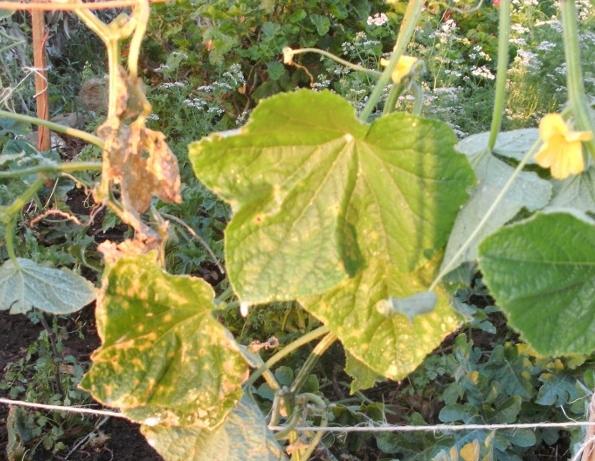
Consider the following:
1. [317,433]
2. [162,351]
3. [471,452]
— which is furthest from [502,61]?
[471,452]

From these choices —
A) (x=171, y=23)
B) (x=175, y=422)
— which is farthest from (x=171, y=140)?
(x=175, y=422)

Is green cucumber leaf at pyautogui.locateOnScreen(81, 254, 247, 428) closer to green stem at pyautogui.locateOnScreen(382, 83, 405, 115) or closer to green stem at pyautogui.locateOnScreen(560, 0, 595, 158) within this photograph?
green stem at pyautogui.locateOnScreen(382, 83, 405, 115)

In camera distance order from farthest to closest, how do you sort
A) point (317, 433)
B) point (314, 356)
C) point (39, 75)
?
point (39, 75) < point (317, 433) < point (314, 356)

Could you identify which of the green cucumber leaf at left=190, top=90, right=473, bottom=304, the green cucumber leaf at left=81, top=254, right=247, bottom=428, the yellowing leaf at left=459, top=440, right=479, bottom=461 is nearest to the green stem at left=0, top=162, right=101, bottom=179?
the green cucumber leaf at left=81, top=254, right=247, bottom=428

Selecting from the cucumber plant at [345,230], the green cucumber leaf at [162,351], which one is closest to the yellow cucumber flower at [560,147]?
the cucumber plant at [345,230]

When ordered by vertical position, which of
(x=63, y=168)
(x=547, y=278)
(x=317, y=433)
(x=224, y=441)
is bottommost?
(x=317, y=433)

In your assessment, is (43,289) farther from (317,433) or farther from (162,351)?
(317,433)
